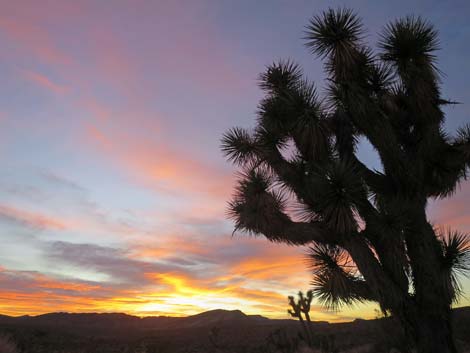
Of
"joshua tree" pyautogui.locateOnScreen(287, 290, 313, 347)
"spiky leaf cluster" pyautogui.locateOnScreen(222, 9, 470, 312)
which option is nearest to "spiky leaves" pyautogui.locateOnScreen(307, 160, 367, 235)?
"spiky leaf cluster" pyautogui.locateOnScreen(222, 9, 470, 312)

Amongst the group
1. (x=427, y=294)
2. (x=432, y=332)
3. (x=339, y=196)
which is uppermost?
(x=339, y=196)

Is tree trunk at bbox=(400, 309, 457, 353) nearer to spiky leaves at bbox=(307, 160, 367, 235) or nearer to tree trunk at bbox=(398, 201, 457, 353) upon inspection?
tree trunk at bbox=(398, 201, 457, 353)

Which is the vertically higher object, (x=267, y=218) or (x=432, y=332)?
(x=267, y=218)

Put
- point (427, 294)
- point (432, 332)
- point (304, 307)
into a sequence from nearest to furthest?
point (432, 332) → point (427, 294) → point (304, 307)

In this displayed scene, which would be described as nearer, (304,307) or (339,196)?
(339,196)

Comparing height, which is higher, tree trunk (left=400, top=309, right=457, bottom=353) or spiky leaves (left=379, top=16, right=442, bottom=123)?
spiky leaves (left=379, top=16, right=442, bottom=123)

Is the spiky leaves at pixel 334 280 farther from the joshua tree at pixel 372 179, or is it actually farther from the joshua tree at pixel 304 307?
the joshua tree at pixel 304 307

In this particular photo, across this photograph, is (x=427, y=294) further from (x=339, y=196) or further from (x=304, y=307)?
(x=304, y=307)

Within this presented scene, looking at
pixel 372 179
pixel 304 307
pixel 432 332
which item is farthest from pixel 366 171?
pixel 304 307

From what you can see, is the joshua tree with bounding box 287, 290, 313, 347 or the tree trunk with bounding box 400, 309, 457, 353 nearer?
the tree trunk with bounding box 400, 309, 457, 353

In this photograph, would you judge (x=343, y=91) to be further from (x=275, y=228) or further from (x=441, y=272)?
(x=441, y=272)

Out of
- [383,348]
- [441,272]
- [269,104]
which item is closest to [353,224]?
[441,272]

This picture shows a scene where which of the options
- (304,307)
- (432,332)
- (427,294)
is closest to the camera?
(432,332)

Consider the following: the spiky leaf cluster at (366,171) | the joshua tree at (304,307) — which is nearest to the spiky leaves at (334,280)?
the spiky leaf cluster at (366,171)
